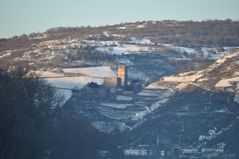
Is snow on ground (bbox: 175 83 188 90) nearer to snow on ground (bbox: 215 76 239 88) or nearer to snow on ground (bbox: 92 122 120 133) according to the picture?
snow on ground (bbox: 215 76 239 88)

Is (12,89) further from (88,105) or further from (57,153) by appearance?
(88,105)

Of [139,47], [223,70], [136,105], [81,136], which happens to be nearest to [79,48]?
[139,47]

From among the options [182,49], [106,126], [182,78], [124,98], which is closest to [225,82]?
[182,78]

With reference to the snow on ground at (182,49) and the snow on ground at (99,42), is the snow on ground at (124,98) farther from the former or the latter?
the snow on ground at (99,42)

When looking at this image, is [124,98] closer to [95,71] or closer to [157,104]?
[157,104]

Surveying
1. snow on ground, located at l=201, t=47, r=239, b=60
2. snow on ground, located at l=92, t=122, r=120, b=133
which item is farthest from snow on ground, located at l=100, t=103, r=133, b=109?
snow on ground, located at l=201, t=47, r=239, b=60

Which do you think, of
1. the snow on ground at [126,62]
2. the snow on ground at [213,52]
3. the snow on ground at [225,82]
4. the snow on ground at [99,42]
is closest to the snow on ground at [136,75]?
the snow on ground at [126,62]
